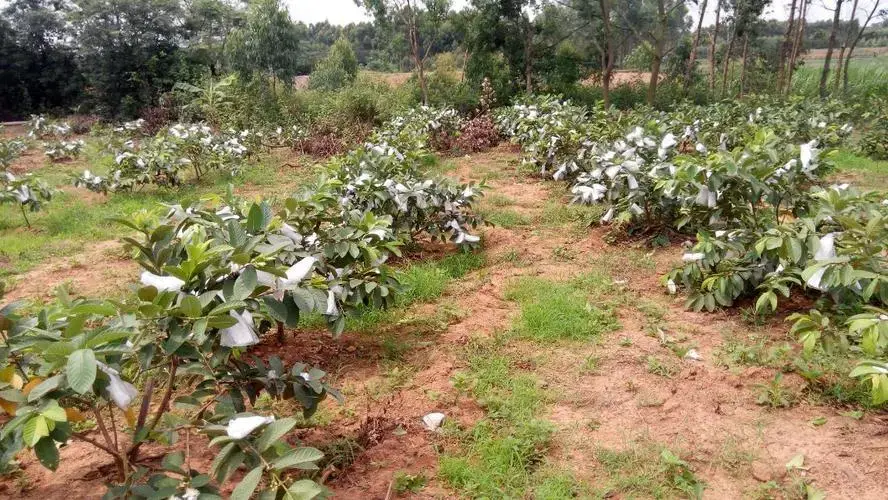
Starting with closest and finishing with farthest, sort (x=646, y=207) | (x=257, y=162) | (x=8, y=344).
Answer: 1. (x=8, y=344)
2. (x=646, y=207)
3. (x=257, y=162)

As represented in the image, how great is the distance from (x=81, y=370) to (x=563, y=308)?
94.6 inches

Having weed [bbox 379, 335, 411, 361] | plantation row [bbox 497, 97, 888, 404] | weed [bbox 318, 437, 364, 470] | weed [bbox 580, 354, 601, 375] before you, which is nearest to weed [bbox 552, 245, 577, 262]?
plantation row [bbox 497, 97, 888, 404]

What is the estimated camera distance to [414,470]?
1.95m

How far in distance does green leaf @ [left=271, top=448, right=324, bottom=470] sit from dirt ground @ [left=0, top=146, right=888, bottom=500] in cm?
64

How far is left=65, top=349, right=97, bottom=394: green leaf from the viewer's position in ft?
3.52

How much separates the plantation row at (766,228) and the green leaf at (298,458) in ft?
5.37

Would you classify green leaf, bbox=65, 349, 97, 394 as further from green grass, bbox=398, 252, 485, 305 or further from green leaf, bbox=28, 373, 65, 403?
green grass, bbox=398, 252, 485, 305

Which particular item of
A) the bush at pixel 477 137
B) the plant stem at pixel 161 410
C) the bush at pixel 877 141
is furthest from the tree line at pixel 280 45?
the plant stem at pixel 161 410

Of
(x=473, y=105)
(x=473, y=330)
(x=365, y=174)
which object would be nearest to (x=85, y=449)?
(x=473, y=330)

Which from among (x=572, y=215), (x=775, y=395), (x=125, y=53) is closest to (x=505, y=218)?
(x=572, y=215)

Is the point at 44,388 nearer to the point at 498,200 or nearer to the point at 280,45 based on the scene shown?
the point at 498,200

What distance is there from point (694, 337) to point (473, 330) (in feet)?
3.43

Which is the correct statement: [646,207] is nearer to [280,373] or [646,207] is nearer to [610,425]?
[610,425]

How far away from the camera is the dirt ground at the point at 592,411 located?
6.11 feet
